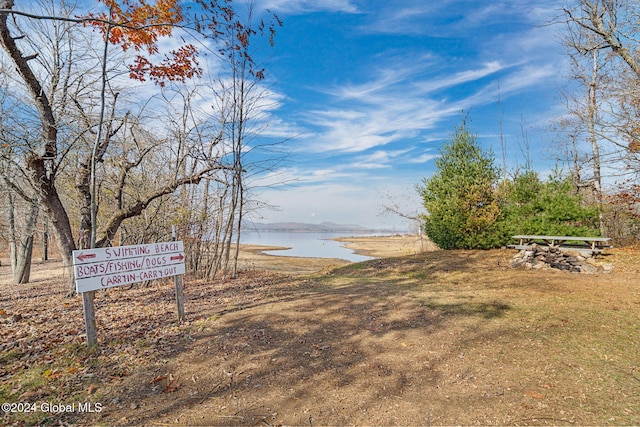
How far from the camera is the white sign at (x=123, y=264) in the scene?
3686mm

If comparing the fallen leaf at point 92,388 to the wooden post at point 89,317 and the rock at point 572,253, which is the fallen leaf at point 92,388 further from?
the rock at point 572,253

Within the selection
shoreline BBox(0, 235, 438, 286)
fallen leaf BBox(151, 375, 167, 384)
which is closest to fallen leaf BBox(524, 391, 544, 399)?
fallen leaf BBox(151, 375, 167, 384)

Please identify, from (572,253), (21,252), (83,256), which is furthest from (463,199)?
(21,252)

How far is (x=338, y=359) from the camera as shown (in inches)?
Result: 139

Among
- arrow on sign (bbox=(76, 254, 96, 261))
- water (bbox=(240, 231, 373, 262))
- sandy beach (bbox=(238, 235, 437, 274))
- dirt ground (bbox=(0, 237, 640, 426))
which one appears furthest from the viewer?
sandy beach (bbox=(238, 235, 437, 274))

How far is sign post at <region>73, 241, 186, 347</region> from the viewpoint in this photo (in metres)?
3.70

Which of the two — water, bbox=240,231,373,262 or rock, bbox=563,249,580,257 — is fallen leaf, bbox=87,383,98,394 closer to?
water, bbox=240,231,373,262

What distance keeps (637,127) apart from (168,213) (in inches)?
515

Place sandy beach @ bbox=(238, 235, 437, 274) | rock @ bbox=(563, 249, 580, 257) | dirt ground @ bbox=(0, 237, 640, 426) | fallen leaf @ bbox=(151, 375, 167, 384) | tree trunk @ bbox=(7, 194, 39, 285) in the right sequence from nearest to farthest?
dirt ground @ bbox=(0, 237, 640, 426), fallen leaf @ bbox=(151, 375, 167, 384), rock @ bbox=(563, 249, 580, 257), tree trunk @ bbox=(7, 194, 39, 285), sandy beach @ bbox=(238, 235, 437, 274)

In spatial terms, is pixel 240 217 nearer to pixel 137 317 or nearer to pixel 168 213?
pixel 168 213

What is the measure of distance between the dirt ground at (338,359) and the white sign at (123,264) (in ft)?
2.66

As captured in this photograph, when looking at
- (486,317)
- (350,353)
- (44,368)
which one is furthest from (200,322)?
(486,317)

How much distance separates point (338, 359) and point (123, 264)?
9.73ft

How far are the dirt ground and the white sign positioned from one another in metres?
0.81
